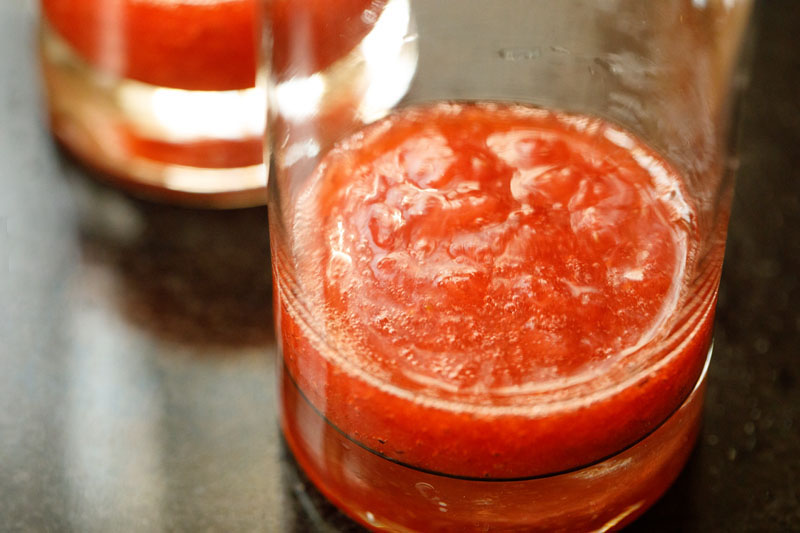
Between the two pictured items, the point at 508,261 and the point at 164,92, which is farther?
the point at 164,92

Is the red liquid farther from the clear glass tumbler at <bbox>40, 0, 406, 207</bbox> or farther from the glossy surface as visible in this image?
the clear glass tumbler at <bbox>40, 0, 406, 207</bbox>

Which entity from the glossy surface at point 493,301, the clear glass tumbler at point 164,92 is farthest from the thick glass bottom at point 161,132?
the glossy surface at point 493,301

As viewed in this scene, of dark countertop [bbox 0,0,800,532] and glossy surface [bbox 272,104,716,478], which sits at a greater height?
glossy surface [bbox 272,104,716,478]

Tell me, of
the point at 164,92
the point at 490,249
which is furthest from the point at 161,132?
the point at 490,249

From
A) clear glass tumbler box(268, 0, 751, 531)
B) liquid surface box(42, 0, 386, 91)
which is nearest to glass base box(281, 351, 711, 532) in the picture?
clear glass tumbler box(268, 0, 751, 531)

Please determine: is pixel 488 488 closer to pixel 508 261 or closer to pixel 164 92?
pixel 508 261

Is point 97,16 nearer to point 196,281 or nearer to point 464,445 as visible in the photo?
point 196,281
